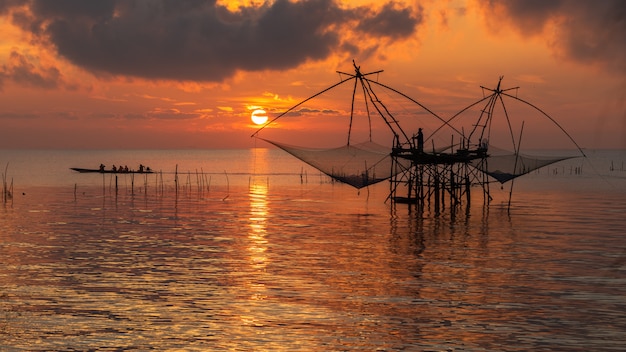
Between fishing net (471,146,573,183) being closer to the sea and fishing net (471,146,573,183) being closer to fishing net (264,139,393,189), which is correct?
fishing net (264,139,393,189)

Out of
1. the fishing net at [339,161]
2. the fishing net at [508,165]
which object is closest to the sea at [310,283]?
the fishing net at [339,161]

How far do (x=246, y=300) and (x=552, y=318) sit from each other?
583 cm

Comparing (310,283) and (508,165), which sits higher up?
(508,165)

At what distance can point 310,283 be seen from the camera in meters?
17.0

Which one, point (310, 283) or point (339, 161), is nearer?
point (310, 283)

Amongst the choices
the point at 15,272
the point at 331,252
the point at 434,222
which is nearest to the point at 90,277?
the point at 15,272

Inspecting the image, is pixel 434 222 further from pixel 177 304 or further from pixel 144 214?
pixel 177 304

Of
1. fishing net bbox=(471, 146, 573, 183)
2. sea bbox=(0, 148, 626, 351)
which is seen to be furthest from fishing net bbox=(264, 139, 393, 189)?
fishing net bbox=(471, 146, 573, 183)

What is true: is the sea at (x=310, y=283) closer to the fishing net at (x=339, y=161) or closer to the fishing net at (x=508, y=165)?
the fishing net at (x=339, y=161)

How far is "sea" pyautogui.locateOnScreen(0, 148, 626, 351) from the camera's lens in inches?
479

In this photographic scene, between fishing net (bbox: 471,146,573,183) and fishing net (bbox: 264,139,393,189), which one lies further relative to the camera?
fishing net (bbox: 471,146,573,183)

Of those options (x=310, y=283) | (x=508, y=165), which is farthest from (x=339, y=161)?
(x=310, y=283)

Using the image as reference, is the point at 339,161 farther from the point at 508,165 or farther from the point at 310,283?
the point at 310,283

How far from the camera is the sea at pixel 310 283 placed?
1216 cm
